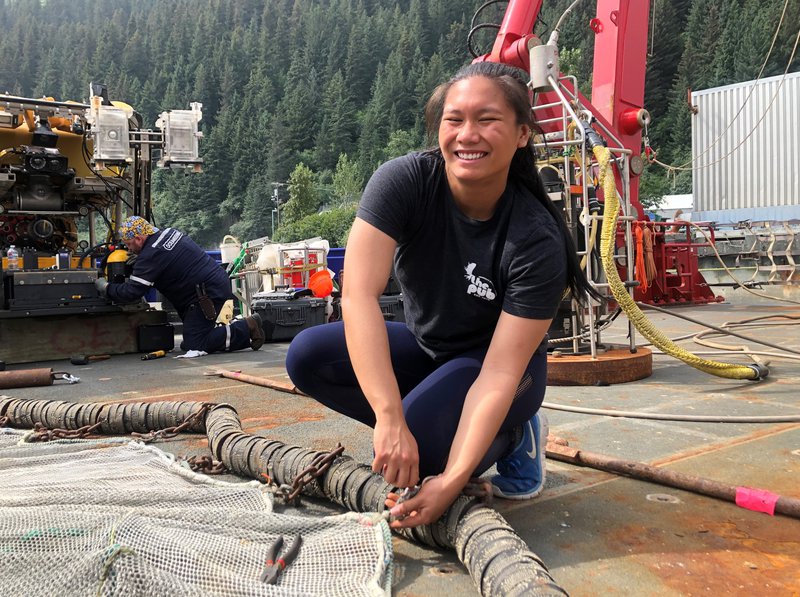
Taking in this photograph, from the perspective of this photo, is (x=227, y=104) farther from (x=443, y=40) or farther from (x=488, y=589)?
(x=488, y=589)

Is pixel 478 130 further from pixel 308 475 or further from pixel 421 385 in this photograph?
pixel 308 475

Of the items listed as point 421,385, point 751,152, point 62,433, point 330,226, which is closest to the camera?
point 421,385

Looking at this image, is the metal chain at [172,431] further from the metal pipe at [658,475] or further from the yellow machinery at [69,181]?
the yellow machinery at [69,181]

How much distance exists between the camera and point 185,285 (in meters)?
7.42

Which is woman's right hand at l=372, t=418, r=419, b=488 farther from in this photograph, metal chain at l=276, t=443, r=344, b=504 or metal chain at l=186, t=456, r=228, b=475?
metal chain at l=186, t=456, r=228, b=475

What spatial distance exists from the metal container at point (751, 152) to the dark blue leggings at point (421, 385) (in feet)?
76.2

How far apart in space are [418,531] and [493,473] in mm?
765

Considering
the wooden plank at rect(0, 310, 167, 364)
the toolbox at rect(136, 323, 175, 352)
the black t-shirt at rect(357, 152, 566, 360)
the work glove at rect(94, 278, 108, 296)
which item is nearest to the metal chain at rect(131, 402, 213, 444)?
the black t-shirt at rect(357, 152, 566, 360)

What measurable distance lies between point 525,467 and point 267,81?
351 feet

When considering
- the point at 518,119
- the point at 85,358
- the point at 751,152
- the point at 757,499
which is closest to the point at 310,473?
the point at 518,119

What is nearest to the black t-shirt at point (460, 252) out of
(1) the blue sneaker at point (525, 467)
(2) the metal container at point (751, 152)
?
(1) the blue sneaker at point (525, 467)

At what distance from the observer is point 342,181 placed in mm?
86938

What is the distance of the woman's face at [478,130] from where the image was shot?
1.92m

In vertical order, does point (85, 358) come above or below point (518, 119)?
below
